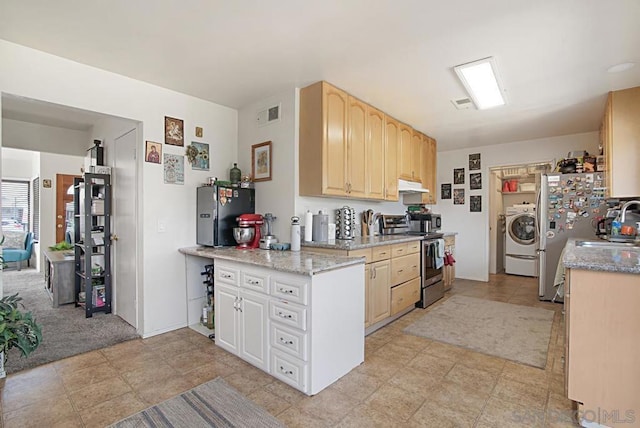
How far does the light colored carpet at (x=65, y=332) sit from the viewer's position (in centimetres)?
255

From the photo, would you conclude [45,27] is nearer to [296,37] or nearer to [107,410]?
[296,37]

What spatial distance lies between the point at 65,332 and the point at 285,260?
103 inches

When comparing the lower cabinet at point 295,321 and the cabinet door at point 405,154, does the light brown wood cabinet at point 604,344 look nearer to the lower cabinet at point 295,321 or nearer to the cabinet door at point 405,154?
the lower cabinet at point 295,321

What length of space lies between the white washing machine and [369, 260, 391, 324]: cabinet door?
13.9 feet

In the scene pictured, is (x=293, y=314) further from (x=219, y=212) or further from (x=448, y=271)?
(x=448, y=271)

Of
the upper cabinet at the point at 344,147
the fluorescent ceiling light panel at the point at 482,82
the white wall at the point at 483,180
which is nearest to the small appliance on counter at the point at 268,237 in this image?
the upper cabinet at the point at 344,147

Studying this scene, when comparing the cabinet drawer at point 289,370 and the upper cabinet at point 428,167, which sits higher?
the upper cabinet at point 428,167

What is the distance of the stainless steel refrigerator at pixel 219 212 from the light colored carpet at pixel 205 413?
144 centimetres

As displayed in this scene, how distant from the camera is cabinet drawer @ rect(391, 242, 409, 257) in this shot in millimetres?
3434

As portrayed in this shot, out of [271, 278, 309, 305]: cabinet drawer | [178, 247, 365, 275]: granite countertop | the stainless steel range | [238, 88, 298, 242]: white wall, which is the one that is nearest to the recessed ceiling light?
the stainless steel range

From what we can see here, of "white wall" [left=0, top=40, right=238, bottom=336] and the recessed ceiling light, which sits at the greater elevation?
the recessed ceiling light

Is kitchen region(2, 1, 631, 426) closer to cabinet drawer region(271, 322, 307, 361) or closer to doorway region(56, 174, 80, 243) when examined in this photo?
cabinet drawer region(271, 322, 307, 361)

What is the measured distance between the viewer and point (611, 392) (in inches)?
67.6

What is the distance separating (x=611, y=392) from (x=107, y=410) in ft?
9.79
